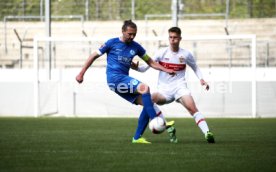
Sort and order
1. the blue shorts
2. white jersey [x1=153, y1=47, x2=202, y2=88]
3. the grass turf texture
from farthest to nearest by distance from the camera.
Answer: white jersey [x1=153, y1=47, x2=202, y2=88], the blue shorts, the grass turf texture

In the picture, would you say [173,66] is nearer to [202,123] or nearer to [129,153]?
[202,123]

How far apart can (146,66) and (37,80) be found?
34.4 feet

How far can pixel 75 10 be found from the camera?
2798 cm

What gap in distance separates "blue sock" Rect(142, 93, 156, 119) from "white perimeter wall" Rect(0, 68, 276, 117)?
416 inches

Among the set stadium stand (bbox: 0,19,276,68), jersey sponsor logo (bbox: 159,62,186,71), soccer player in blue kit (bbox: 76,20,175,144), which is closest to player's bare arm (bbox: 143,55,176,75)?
soccer player in blue kit (bbox: 76,20,175,144)

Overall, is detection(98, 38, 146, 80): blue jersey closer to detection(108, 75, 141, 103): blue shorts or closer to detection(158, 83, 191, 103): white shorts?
detection(108, 75, 141, 103): blue shorts

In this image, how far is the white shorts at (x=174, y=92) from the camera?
11586 millimetres

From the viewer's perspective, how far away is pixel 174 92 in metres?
11.6

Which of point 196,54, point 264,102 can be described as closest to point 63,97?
point 196,54

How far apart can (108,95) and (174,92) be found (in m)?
10.4

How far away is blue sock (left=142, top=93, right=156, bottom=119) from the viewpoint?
1067 cm

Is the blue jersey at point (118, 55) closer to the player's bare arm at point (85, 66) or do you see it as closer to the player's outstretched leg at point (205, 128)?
the player's bare arm at point (85, 66)

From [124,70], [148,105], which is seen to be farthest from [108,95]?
[148,105]

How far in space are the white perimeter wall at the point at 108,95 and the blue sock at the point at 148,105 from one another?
10563 millimetres
